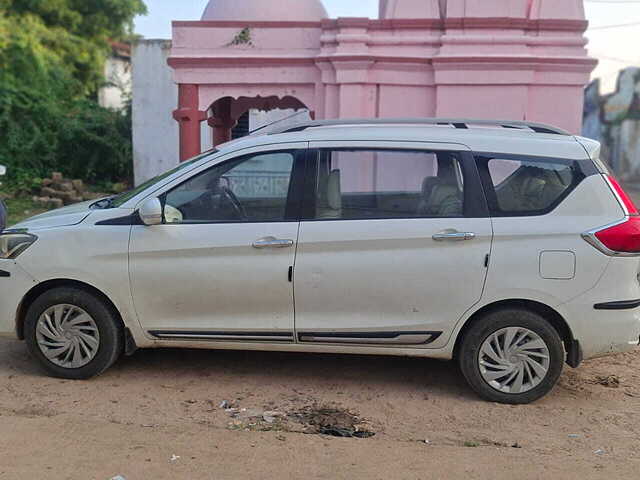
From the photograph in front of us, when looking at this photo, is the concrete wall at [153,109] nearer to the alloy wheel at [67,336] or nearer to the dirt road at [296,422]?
the dirt road at [296,422]

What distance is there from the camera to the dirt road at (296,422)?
3.46 metres

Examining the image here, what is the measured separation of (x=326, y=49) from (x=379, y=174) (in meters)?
4.61

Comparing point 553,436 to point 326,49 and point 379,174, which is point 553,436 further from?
point 326,49

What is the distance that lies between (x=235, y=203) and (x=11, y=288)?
1.61 m

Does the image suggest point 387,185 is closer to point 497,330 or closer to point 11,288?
point 497,330

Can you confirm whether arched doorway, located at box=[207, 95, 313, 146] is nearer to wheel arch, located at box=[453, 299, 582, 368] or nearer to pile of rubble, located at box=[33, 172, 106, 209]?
pile of rubble, located at box=[33, 172, 106, 209]

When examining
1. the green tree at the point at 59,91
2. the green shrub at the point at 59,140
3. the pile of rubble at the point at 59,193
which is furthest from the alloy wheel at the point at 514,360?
the green shrub at the point at 59,140

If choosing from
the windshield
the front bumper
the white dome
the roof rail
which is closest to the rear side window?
the roof rail

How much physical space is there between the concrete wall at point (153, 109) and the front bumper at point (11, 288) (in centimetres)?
1292

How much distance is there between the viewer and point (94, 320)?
453 centimetres

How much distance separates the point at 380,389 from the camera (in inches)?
183

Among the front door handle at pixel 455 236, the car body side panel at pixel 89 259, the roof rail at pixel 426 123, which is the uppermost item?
the roof rail at pixel 426 123

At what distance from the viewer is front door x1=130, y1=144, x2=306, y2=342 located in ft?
14.4

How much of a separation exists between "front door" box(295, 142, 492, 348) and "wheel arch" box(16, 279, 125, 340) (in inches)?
49.8
